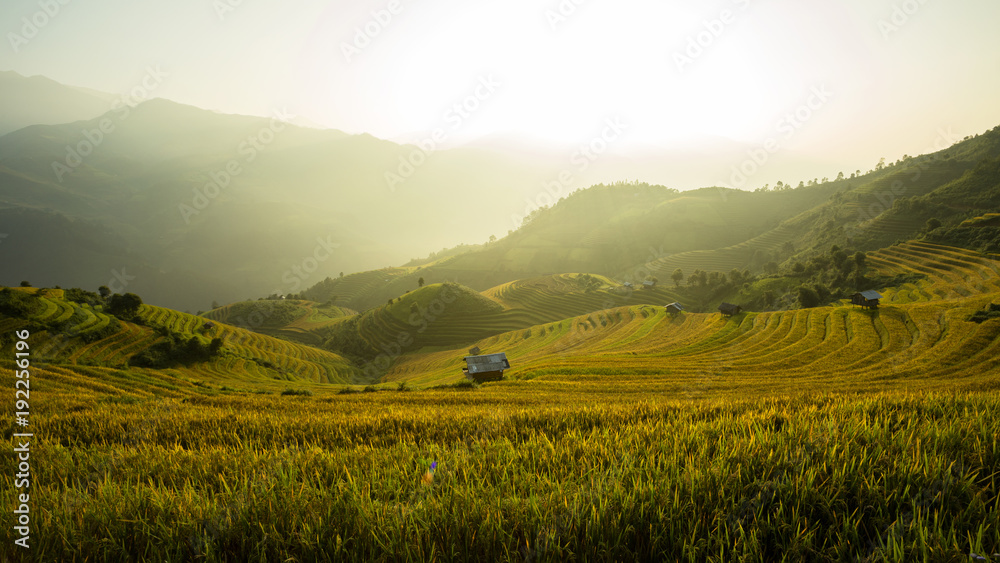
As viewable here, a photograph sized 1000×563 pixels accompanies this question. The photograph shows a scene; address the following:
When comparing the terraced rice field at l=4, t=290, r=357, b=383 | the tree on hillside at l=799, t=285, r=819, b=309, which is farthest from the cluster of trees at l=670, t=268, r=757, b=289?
the terraced rice field at l=4, t=290, r=357, b=383

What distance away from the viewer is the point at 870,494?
6.29ft

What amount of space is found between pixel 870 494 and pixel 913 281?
124477 millimetres

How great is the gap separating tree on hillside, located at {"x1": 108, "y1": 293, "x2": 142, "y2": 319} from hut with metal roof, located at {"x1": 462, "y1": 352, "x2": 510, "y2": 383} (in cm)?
5695

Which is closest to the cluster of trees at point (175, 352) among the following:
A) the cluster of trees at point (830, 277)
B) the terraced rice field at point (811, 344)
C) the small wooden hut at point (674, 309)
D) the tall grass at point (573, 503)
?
the terraced rice field at point (811, 344)

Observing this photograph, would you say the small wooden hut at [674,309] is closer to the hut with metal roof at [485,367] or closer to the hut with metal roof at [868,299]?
the hut with metal roof at [868,299]

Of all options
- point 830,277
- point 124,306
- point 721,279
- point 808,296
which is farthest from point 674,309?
point 124,306

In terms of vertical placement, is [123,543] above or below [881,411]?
above

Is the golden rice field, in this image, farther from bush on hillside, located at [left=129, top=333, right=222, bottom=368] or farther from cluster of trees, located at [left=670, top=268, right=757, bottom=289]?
cluster of trees, located at [left=670, top=268, right=757, bottom=289]

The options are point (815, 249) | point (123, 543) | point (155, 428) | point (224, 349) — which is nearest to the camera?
point (123, 543)

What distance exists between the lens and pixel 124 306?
59.4 metres

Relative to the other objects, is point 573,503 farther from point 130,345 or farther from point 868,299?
point 868,299

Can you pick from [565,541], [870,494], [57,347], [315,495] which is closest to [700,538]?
[565,541]

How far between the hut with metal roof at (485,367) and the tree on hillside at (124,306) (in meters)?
56.9

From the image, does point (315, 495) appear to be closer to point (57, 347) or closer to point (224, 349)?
point (57, 347)
